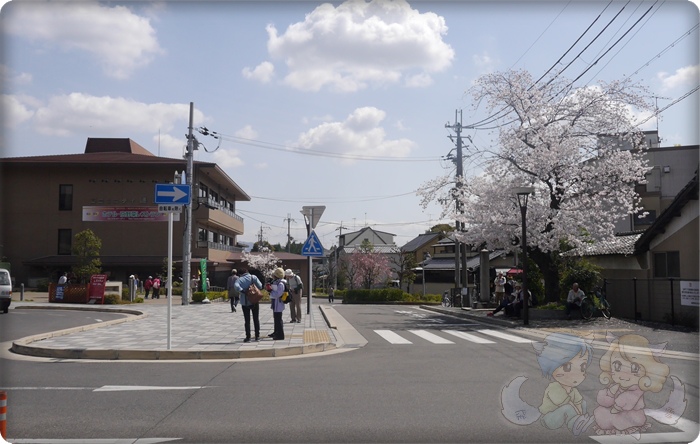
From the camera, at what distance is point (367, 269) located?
209 feet

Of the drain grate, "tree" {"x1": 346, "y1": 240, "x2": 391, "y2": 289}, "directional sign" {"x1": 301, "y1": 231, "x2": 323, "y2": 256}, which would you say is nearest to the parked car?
"directional sign" {"x1": 301, "y1": 231, "x2": 323, "y2": 256}

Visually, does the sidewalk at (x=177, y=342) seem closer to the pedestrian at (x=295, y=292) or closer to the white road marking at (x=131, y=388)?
the pedestrian at (x=295, y=292)

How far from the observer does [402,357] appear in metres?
12.8

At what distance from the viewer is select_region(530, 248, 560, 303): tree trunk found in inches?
1013

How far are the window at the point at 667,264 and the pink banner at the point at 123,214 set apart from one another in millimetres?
36741

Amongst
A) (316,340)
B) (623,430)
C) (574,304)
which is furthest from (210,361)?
(574,304)

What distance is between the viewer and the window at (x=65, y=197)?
162 feet

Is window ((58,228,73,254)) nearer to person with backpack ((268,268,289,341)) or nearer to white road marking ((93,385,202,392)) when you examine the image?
person with backpack ((268,268,289,341))

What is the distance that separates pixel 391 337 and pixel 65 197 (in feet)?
132

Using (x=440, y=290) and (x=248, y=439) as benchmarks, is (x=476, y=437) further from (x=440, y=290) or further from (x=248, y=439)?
(x=440, y=290)

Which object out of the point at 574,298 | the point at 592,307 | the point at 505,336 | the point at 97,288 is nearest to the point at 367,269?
the point at 97,288

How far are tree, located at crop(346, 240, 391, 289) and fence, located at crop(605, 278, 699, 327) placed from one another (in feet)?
127

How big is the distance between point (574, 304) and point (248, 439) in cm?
1762

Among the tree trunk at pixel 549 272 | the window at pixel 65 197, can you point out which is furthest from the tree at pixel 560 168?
Result: the window at pixel 65 197
